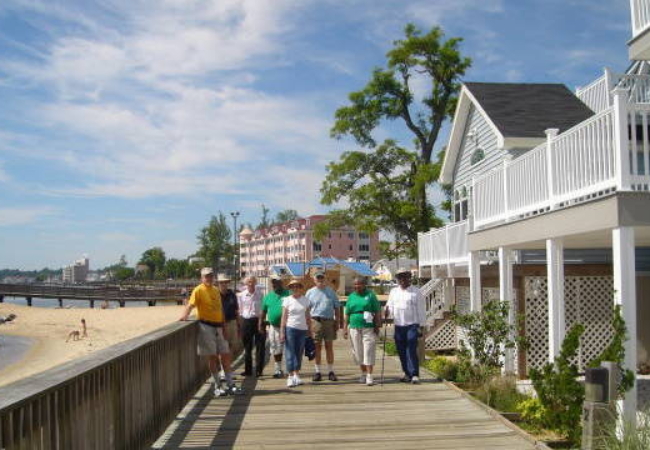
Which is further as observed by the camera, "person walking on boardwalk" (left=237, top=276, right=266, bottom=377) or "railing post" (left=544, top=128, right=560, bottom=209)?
"person walking on boardwalk" (left=237, top=276, right=266, bottom=377)

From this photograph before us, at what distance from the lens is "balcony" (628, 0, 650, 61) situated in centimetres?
1106

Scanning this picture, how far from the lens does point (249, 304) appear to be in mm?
11828

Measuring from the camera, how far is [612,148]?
8438 mm

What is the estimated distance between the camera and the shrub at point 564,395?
6953mm

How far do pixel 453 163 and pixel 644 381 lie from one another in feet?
41.5

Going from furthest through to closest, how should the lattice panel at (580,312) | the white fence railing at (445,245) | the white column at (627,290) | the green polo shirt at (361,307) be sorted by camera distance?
1. the white fence railing at (445,245)
2. the lattice panel at (580,312)
3. the green polo shirt at (361,307)
4. the white column at (627,290)

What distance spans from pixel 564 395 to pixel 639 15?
726 centimetres

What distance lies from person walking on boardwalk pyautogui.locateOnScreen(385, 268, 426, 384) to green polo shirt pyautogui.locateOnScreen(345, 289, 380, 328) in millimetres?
333

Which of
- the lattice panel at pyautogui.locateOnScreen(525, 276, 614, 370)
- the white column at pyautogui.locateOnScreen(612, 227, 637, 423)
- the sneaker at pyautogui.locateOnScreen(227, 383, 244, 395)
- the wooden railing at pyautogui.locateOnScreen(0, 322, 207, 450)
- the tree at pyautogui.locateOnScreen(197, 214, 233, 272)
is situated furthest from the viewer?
the tree at pyautogui.locateOnScreen(197, 214, 233, 272)

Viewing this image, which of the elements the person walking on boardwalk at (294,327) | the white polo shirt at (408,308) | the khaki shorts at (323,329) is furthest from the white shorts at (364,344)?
the person walking on boardwalk at (294,327)

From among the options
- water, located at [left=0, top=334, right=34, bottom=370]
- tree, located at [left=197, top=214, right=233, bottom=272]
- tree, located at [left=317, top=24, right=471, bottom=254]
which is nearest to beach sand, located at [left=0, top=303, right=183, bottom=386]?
water, located at [left=0, top=334, right=34, bottom=370]

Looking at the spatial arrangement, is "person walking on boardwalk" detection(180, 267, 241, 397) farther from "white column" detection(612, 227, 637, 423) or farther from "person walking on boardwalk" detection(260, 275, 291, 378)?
"white column" detection(612, 227, 637, 423)

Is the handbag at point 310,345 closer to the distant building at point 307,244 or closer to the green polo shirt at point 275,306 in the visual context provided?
the green polo shirt at point 275,306

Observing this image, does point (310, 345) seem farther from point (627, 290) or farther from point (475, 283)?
point (627, 290)
